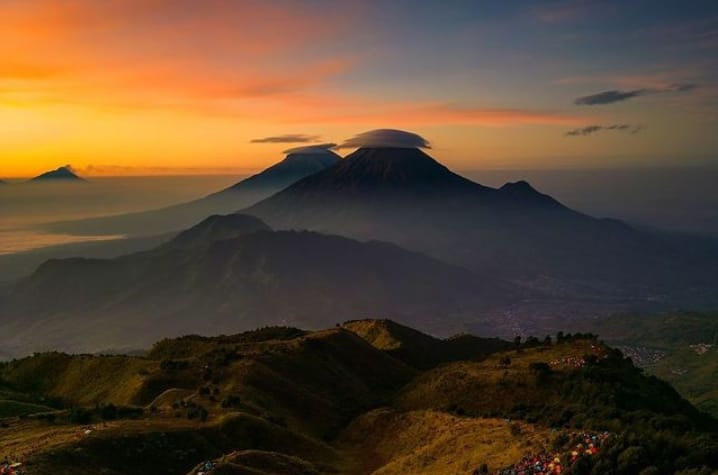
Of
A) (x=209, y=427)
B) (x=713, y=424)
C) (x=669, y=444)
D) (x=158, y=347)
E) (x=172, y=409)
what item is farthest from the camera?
(x=158, y=347)

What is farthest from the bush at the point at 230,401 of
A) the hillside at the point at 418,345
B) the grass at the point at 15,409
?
the hillside at the point at 418,345

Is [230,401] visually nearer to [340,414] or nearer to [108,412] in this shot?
[108,412]

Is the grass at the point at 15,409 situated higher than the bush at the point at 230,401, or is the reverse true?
the bush at the point at 230,401

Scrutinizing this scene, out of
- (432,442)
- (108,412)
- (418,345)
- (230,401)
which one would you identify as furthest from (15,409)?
(418,345)

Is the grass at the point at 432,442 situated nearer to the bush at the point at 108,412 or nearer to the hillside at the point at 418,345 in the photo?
the bush at the point at 108,412

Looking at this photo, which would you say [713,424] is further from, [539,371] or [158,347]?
[158,347]

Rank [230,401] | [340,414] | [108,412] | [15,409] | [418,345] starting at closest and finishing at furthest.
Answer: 1. [108,412]
2. [230,401]
3. [15,409]
4. [340,414]
5. [418,345]

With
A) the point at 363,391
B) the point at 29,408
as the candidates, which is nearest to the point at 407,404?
the point at 363,391

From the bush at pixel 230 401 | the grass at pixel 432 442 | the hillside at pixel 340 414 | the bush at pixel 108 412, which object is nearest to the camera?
the hillside at pixel 340 414
